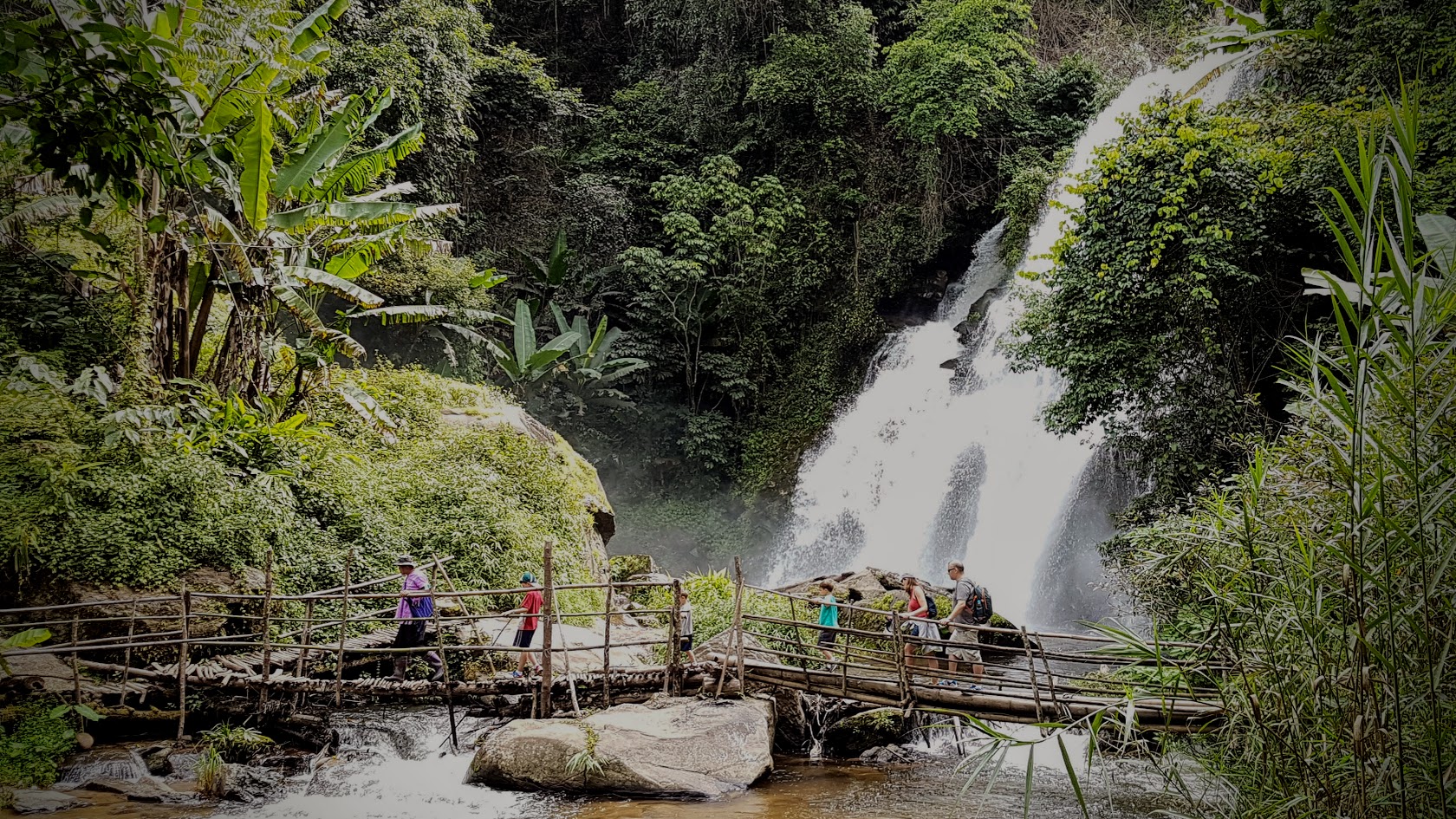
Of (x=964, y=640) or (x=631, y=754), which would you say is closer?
(x=631, y=754)

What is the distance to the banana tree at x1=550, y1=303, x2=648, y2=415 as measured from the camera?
1755cm

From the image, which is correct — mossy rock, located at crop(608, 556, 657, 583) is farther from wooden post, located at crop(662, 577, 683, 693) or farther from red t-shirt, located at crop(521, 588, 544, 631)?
wooden post, located at crop(662, 577, 683, 693)

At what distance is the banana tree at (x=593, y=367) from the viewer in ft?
57.6

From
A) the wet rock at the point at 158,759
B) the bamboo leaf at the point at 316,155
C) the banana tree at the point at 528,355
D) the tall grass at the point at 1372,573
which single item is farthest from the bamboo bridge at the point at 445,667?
the banana tree at the point at 528,355

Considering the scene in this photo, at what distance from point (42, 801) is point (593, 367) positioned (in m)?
13.4

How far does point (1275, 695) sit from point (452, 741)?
633 cm

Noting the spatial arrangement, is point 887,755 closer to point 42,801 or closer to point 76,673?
point 42,801

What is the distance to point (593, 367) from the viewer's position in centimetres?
1820

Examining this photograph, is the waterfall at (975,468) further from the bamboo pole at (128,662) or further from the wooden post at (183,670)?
the bamboo pole at (128,662)

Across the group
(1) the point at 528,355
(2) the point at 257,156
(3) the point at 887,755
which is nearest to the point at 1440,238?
(3) the point at 887,755

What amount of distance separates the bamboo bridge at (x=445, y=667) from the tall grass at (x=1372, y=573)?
2.58m

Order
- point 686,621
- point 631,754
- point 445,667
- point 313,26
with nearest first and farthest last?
point 631,754 < point 445,667 < point 686,621 < point 313,26

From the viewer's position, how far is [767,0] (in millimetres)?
19812

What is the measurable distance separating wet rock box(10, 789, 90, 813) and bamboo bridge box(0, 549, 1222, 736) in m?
0.87
